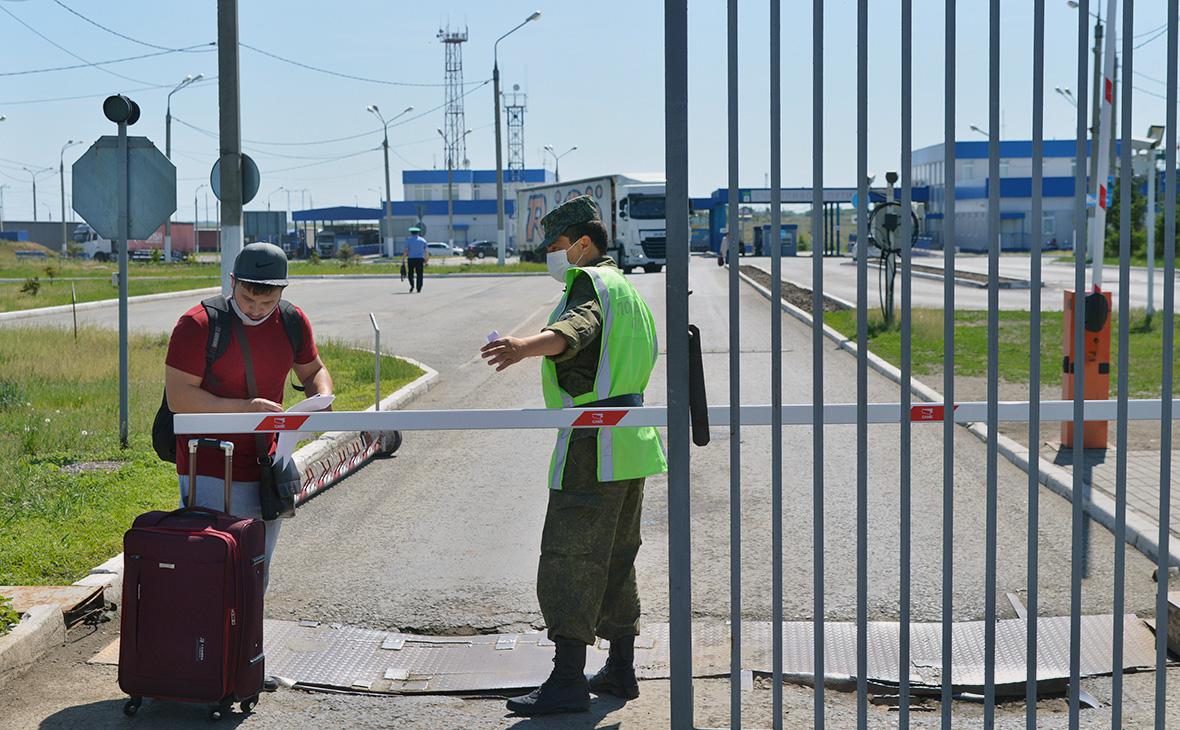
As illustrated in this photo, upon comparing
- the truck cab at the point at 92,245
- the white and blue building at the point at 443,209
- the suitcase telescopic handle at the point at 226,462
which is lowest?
the suitcase telescopic handle at the point at 226,462

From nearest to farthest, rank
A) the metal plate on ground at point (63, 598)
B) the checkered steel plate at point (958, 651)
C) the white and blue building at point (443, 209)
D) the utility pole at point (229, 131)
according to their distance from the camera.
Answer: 1. the checkered steel plate at point (958, 651)
2. the metal plate on ground at point (63, 598)
3. the utility pole at point (229, 131)
4. the white and blue building at point (443, 209)

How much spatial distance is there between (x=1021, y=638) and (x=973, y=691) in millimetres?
770

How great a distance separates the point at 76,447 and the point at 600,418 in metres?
→ 7.01

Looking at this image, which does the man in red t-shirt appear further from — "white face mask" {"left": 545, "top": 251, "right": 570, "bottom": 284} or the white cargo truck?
the white cargo truck

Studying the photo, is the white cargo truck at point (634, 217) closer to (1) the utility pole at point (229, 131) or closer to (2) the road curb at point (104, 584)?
(1) the utility pole at point (229, 131)

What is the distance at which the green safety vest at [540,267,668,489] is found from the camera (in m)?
4.86

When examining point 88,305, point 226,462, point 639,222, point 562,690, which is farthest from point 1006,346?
point 639,222

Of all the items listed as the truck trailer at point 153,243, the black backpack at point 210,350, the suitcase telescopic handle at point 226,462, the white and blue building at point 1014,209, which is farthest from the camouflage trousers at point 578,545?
the truck trailer at point 153,243

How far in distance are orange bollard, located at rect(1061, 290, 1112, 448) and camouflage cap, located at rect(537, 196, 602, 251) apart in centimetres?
467

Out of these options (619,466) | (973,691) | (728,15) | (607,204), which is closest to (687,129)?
(728,15)

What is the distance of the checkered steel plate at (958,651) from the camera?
5.32 m

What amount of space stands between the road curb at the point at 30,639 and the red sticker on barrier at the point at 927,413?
3.64 meters

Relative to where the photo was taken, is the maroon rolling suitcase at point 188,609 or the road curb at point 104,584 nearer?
the maroon rolling suitcase at point 188,609

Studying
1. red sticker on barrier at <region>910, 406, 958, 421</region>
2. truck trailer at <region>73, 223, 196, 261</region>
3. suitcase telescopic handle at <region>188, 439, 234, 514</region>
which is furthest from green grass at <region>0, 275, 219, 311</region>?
truck trailer at <region>73, 223, 196, 261</region>
